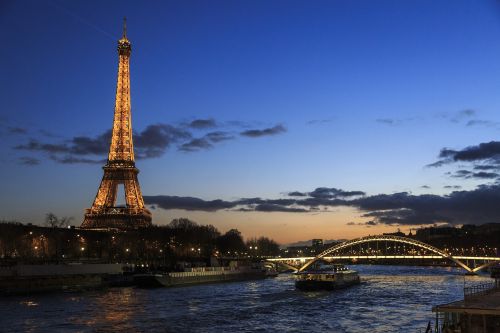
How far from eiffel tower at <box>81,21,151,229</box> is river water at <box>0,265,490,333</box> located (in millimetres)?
42364

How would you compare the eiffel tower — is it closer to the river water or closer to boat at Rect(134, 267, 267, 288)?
boat at Rect(134, 267, 267, 288)

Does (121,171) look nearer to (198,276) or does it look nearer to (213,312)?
(198,276)

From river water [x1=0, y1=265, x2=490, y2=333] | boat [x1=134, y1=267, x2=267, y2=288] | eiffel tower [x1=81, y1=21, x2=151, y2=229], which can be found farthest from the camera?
eiffel tower [x1=81, y1=21, x2=151, y2=229]

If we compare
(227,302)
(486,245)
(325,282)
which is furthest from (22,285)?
(486,245)

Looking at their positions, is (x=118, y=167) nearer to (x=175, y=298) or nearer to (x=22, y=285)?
(x=22, y=285)

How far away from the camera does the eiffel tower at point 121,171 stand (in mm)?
88125

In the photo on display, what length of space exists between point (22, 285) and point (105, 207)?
136 feet

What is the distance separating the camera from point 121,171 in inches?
3462

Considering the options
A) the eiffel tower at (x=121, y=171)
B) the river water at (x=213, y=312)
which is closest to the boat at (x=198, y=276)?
the river water at (x=213, y=312)

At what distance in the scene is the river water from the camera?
27797mm

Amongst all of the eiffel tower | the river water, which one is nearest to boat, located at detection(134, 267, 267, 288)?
the river water

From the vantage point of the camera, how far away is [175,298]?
141 feet

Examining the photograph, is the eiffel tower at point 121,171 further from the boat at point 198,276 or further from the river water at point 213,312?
the river water at point 213,312

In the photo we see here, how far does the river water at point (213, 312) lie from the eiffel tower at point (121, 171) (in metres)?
42.4
